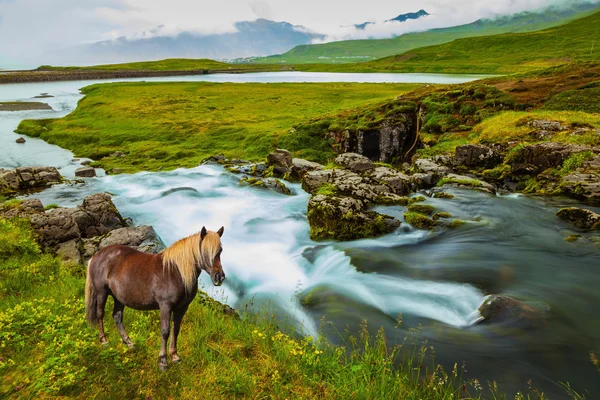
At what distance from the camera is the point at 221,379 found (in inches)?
207

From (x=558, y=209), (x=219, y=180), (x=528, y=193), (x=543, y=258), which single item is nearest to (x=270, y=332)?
(x=543, y=258)

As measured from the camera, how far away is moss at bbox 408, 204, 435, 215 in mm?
17641

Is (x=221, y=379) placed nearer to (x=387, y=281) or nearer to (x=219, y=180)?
(x=387, y=281)

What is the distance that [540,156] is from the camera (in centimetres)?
2033

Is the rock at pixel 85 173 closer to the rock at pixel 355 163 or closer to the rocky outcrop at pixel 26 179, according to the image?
the rocky outcrop at pixel 26 179

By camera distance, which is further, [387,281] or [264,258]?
[264,258]

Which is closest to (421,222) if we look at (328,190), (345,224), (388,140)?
(345,224)

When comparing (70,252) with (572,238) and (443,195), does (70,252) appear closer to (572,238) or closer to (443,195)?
(443,195)

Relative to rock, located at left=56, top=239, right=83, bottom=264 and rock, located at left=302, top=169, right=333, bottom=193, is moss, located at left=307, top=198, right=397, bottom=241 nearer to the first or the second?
rock, located at left=302, top=169, right=333, bottom=193

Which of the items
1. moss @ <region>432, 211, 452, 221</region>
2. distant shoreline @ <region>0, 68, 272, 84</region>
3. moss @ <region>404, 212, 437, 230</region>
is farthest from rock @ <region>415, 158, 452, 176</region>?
distant shoreline @ <region>0, 68, 272, 84</region>

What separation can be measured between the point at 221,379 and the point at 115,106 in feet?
245

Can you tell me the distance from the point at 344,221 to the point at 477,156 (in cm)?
1269

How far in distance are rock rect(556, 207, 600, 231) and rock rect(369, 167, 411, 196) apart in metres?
7.60

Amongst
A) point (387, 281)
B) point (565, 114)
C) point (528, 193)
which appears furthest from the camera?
point (565, 114)
